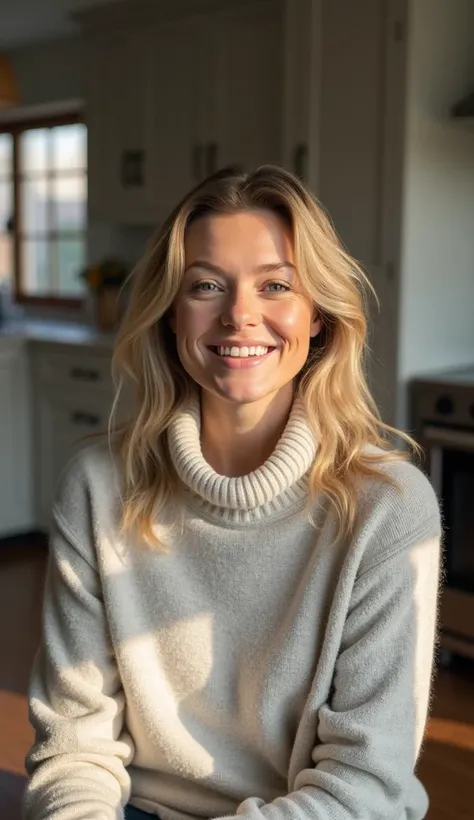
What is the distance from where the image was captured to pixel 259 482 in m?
1.24

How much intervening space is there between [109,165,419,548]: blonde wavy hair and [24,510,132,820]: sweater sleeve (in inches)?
3.9

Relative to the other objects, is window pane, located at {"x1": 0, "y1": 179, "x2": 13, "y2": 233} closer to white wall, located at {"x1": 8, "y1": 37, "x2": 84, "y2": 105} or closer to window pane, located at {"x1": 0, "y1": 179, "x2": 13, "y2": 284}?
window pane, located at {"x1": 0, "y1": 179, "x2": 13, "y2": 284}

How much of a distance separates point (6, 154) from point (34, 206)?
1.30 feet

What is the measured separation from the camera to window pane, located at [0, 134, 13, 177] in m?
5.62

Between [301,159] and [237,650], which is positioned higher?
[301,159]

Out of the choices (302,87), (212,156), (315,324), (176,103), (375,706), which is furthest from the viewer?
(176,103)

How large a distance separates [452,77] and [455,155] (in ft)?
0.79

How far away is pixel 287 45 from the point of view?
3.36m

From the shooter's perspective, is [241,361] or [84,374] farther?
[84,374]

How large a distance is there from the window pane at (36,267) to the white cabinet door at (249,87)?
1.93m

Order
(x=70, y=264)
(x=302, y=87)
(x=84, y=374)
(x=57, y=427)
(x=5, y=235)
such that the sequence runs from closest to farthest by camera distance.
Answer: (x=302, y=87) < (x=84, y=374) < (x=57, y=427) < (x=70, y=264) < (x=5, y=235)

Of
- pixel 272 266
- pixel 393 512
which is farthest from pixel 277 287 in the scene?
pixel 393 512

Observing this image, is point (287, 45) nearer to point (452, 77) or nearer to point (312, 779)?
point (452, 77)

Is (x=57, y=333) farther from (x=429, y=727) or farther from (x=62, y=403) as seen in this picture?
(x=429, y=727)
